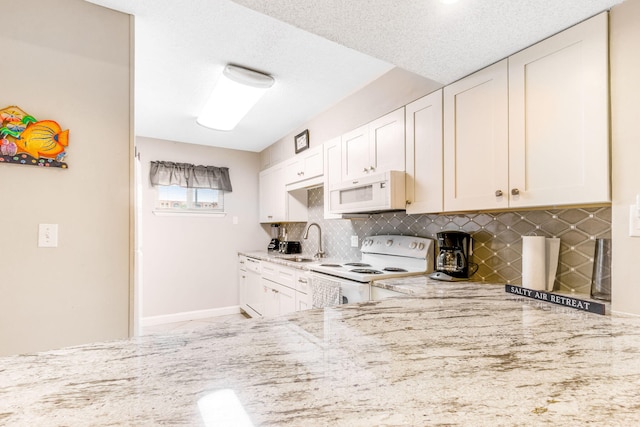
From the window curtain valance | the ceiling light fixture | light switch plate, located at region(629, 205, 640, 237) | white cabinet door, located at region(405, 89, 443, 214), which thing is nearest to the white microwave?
white cabinet door, located at region(405, 89, 443, 214)

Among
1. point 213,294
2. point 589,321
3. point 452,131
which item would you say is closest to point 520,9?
point 452,131

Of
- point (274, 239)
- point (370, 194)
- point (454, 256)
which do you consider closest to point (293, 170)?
point (274, 239)

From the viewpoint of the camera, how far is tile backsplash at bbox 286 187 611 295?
4.90ft

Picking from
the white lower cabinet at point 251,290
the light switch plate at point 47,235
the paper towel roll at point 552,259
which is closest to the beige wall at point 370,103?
the paper towel roll at point 552,259

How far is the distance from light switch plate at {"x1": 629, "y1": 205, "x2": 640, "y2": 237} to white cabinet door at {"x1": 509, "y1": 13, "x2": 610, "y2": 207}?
0.29 ft

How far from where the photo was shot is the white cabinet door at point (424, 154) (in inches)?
76.5

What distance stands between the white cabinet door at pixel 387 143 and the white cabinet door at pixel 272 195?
5.67 ft

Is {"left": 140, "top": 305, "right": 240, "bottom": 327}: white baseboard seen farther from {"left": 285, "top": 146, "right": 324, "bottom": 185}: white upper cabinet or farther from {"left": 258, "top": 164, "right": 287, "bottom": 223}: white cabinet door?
{"left": 285, "top": 146, "right": 324, "bottom": 185}: white upper cabinet

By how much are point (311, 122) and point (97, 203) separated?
7.58 feet

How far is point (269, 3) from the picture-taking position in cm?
123

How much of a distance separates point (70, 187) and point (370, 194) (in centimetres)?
181

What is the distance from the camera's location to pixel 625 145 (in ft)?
3.92

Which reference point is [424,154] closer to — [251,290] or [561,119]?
[561,119]

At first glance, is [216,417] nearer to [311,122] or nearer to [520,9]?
[520,9]
